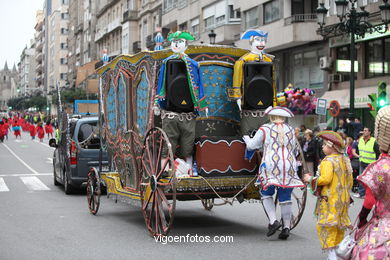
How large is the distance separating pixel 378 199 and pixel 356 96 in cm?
2331

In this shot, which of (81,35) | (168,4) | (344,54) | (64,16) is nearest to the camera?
(344,54)

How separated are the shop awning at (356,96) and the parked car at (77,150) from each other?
14.6 metres

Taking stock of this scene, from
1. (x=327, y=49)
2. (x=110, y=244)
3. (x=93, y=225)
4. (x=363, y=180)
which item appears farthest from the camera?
(x=327, y=49)

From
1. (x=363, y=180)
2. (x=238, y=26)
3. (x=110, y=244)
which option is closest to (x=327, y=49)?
(x=238, y=26)

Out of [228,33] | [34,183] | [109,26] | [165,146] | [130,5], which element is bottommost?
[34,183]

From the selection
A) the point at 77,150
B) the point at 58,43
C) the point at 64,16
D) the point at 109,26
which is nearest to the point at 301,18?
the point at 77,150

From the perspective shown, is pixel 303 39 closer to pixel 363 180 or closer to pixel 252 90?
pixel 252 90

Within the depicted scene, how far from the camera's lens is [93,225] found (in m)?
10.5

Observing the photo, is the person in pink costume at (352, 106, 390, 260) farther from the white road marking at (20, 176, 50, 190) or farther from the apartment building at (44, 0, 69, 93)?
the apartment building at (44, 0, 69, 93)

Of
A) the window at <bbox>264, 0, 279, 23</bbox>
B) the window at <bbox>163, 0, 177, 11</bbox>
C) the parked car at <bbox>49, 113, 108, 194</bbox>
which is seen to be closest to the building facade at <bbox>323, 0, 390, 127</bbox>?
the window at <bbox>264, 0, 279, 23</bbox>

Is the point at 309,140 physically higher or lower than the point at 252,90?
lower

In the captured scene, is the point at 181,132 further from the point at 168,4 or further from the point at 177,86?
the point at 168,4

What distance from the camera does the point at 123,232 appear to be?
9742 millimetres

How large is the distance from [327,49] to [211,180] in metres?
22.1
